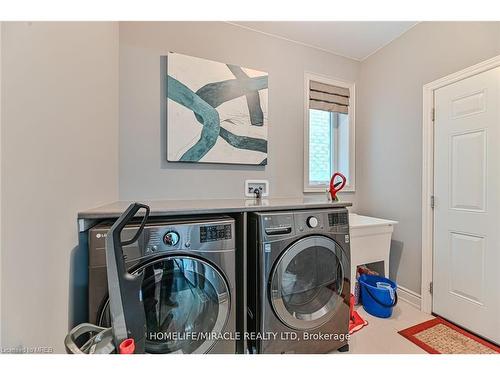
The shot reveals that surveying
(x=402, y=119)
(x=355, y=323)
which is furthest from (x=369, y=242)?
(x=402, y=119)

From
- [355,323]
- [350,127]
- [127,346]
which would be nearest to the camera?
[127,346]

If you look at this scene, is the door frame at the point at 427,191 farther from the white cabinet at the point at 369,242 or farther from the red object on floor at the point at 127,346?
the red object on floor at the point at 127,346

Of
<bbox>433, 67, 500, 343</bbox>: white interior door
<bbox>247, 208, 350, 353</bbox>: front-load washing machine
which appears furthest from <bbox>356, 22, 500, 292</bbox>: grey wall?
<bbox>247, 208, 350, 353</bbox>: front-load washing machine

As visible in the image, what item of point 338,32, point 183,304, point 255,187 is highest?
point 338,32

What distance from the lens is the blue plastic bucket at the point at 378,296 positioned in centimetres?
175

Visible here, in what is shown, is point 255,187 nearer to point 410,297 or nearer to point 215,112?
point 215,112

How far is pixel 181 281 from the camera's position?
1.04 m

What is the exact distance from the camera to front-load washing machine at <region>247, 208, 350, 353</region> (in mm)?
1175

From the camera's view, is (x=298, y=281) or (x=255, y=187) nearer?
(x=298, y=281)

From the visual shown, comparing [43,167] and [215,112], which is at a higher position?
[215,112]

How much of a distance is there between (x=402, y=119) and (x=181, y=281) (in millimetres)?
2338

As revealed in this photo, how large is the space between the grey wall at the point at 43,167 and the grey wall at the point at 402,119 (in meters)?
2.46
